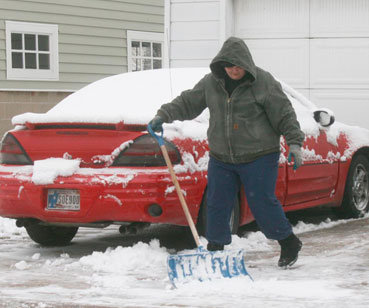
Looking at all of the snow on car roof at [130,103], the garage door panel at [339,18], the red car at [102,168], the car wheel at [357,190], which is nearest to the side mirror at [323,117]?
the snow on car roof at [130,103]

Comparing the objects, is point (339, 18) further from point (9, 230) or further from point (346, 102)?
point (9, 230)

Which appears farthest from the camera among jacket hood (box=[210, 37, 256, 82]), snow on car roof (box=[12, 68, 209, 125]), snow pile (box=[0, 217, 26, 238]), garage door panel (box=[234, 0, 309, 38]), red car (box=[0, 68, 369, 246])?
garage door panel (box=[234, 0, 309, 38])

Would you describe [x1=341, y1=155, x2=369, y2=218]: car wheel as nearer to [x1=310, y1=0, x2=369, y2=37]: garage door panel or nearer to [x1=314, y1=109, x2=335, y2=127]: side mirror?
[x1=314, y1=109, x2=335, y2=127]: side mirror

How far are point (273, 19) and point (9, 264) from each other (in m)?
6.04

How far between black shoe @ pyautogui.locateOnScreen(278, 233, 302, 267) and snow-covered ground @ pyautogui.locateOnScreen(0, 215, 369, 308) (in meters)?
0.06

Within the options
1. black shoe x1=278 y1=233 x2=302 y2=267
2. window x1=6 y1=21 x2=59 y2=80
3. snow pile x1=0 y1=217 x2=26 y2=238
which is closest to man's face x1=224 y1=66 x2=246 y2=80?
black shoe x1=278 y1=233 x2=302 y2=267

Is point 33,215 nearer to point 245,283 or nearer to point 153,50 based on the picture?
point 245,283

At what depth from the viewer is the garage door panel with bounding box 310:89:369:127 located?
10898mm

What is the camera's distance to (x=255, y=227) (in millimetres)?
8148

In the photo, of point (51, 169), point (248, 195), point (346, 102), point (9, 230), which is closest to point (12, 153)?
point (51, 169)

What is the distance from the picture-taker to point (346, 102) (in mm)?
11000

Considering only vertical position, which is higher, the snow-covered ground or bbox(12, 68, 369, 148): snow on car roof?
bbox(12, 68, 369, 148): snow on car roof

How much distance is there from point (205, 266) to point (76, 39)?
38.8ft

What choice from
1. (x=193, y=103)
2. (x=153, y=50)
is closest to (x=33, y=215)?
(x=193, y=103)
